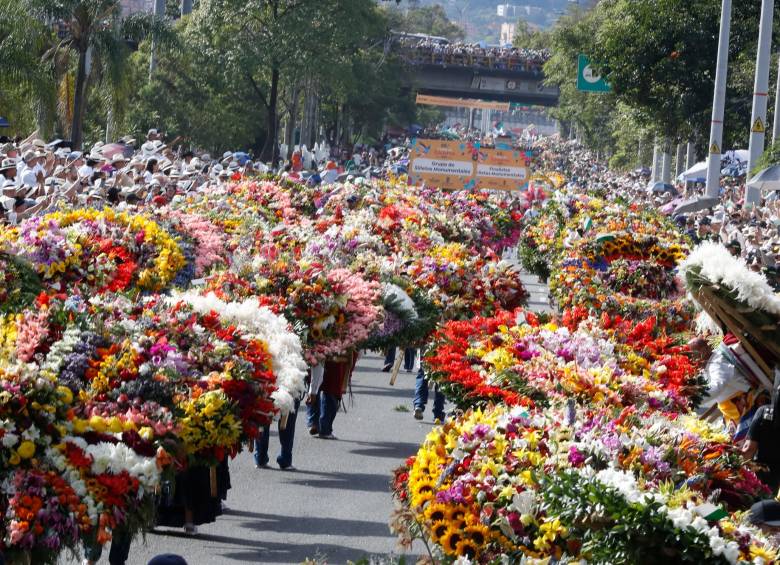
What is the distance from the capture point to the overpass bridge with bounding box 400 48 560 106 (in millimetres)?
102750

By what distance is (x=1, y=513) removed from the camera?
713 cm

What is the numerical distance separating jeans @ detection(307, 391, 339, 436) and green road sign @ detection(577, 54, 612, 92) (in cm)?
3173

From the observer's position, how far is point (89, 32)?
35.5 meters

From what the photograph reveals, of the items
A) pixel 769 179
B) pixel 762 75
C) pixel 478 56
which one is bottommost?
pixel 769 179

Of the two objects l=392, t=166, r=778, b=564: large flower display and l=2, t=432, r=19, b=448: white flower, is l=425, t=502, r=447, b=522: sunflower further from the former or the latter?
l=2, t=432, r=19, b=448: white flower

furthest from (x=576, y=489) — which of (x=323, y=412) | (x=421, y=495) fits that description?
(x=323, y=412)

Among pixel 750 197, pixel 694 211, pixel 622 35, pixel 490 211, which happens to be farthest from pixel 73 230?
pixel 622 35

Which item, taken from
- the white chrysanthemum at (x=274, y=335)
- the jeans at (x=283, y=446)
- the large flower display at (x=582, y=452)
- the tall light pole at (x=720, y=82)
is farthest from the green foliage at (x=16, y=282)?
the tall light pole at (x=720, y=82)

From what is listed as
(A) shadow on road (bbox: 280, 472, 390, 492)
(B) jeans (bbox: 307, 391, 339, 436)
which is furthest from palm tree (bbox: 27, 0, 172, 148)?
(A) shadow on road (bbox: 280, 472, 390, 492)

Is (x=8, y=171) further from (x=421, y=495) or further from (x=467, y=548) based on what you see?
(x=467, y=548)

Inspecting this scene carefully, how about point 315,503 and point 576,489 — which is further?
point 315,503

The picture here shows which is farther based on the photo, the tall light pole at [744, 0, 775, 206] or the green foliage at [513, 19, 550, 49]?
the green foliage at [513, 19, 550, 49]

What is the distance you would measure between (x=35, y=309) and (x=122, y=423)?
5.17 ft

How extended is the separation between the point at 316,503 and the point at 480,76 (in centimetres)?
9551
